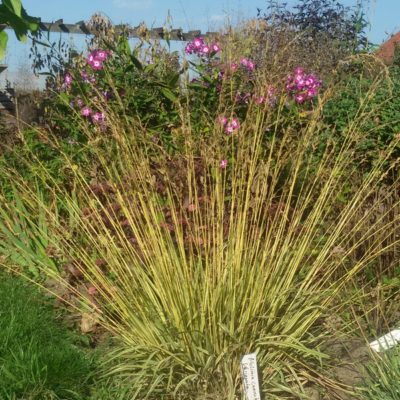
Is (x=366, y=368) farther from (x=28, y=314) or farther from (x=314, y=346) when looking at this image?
(x=28, y=314)

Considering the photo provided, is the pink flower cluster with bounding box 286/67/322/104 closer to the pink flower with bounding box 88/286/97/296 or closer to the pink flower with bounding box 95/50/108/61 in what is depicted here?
the pink flower with bounding box 95/50/108/61

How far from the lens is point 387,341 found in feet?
13.6

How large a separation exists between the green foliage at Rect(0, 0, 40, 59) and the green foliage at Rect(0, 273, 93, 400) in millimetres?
1296

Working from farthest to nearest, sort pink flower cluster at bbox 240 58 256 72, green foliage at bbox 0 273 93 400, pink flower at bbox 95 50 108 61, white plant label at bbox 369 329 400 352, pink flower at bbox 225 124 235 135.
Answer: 1. pink flower at bbox 95 50 108 61
2. pink flower cluster at bbox 240 58 256 72
3. pink flower at bbox 225 124 235 135
4. white plant label at bbox 369 329 400 352
5. green foliage at bbox 0 273 93 400

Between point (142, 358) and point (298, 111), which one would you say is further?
point (298, 111)

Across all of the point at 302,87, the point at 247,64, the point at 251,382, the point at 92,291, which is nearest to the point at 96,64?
the point at 247,64

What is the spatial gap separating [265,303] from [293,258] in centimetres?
27

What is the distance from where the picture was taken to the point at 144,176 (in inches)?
173

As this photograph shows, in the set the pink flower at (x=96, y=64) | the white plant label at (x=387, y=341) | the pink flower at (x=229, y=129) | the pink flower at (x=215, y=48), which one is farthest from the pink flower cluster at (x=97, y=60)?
the white plant label at (x=387, y=341)

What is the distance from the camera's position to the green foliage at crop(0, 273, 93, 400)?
3.73m

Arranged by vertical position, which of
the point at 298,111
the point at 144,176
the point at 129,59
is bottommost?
the point at 144,176

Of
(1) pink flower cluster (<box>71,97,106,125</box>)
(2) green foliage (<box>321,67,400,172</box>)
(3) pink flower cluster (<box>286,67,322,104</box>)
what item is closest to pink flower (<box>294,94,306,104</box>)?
(3) pink flower cluster (<box>286,67,322,104</box>)

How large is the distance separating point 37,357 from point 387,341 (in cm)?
158

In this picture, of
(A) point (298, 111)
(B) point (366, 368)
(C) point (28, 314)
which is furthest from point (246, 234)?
(A) point (298, 111)
